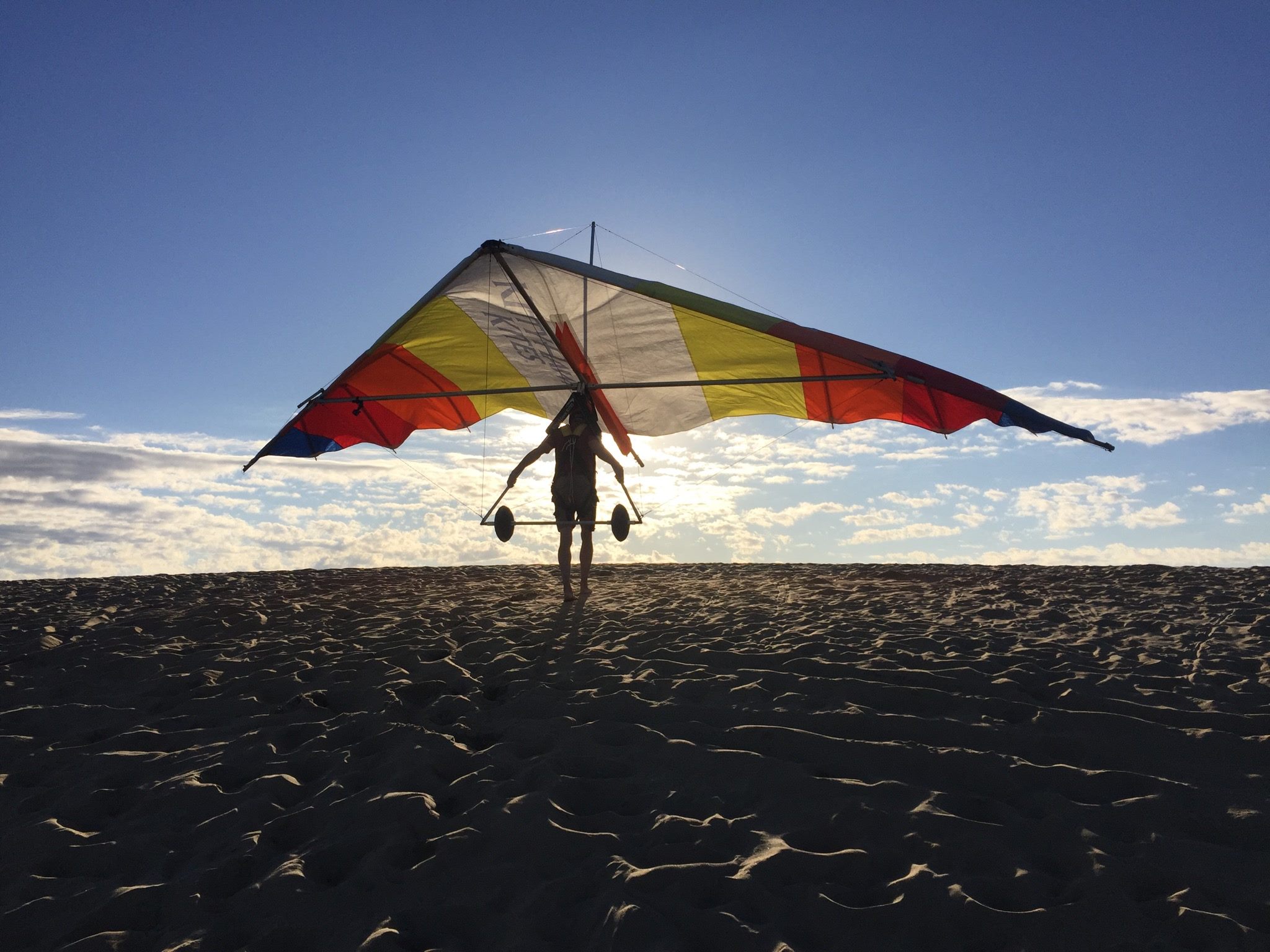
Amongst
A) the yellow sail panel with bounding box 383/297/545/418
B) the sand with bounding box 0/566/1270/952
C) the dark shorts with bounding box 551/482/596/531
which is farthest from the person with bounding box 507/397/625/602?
the yellow sail panel with bounding box 383/297/545/418

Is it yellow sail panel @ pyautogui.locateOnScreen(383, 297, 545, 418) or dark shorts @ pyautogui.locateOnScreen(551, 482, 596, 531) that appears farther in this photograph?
A: yellow sail panel @ pyautogui.locateOnScreen(383, 297, 545, 418)

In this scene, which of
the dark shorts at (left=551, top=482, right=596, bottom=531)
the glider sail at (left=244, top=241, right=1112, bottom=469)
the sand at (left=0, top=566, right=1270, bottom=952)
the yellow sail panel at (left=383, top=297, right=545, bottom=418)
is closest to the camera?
the sand at (left=0, top=566, right=1270, bottom=952)

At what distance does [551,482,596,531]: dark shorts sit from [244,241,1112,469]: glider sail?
875 millimetres

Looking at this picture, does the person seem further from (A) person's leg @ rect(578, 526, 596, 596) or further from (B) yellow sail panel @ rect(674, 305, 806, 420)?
(B) yellow sail panel @ rect(674, 305, 806, 420)

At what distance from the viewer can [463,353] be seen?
7.85 meters

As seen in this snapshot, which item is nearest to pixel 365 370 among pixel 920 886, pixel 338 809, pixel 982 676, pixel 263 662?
pixel 263 662

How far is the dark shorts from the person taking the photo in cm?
618

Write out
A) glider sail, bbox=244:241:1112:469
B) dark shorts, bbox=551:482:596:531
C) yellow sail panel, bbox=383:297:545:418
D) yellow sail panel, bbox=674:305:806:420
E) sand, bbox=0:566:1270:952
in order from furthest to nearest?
1. yellow sail panel, bbox=383:297:545:418
2. dark shorts, bbox=551:482:596:531
3. yellow sail panel, bbox=674:305:806:420
4. glider sail, bbox=244:241:1112:469
5. sand, bbox=0:566:1270:952

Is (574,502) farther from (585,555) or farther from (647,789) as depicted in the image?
(647,789)

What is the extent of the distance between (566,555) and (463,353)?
2.84 m

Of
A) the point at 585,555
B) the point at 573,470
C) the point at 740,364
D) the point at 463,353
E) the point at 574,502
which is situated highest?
the point at 463,353

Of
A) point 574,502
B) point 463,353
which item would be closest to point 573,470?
point 574,502

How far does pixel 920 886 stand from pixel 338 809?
1.89 metres

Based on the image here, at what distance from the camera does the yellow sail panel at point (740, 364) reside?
5926mm
